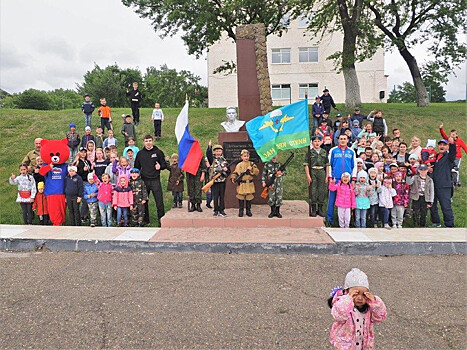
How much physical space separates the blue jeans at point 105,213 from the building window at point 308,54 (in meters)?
34.9

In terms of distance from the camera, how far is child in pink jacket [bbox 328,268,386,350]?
2400mm

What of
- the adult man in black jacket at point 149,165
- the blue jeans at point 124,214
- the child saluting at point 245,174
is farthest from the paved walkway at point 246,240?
the adult man in black jacket at point 149,165

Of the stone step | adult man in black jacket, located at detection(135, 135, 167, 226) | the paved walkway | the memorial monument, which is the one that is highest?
the memorial monument

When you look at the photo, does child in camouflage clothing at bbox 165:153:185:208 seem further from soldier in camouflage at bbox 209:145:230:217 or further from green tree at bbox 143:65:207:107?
green tree at bbox 143:65:207:107

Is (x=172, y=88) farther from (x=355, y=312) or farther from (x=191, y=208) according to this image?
(x=355, y=312)

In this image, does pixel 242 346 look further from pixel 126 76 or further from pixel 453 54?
pixel 126 76

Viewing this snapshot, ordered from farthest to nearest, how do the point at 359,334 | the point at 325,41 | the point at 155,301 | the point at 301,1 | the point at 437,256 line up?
the point at 325,41
the point at 301,1
the point at 437,256
the point at 155,301
the point at 359,334

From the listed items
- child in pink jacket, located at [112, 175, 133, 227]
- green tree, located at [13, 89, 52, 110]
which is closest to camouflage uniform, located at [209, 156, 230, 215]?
child in pink jacket, located at [112, 175, 133, 227]

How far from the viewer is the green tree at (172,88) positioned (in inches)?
2206

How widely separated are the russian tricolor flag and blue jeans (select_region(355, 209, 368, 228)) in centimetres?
367

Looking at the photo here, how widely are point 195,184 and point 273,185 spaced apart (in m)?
1.84

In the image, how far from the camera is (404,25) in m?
22.1

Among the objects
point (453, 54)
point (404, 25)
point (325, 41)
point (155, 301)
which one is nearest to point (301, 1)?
point (404, 25)

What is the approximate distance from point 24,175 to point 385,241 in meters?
7.71
